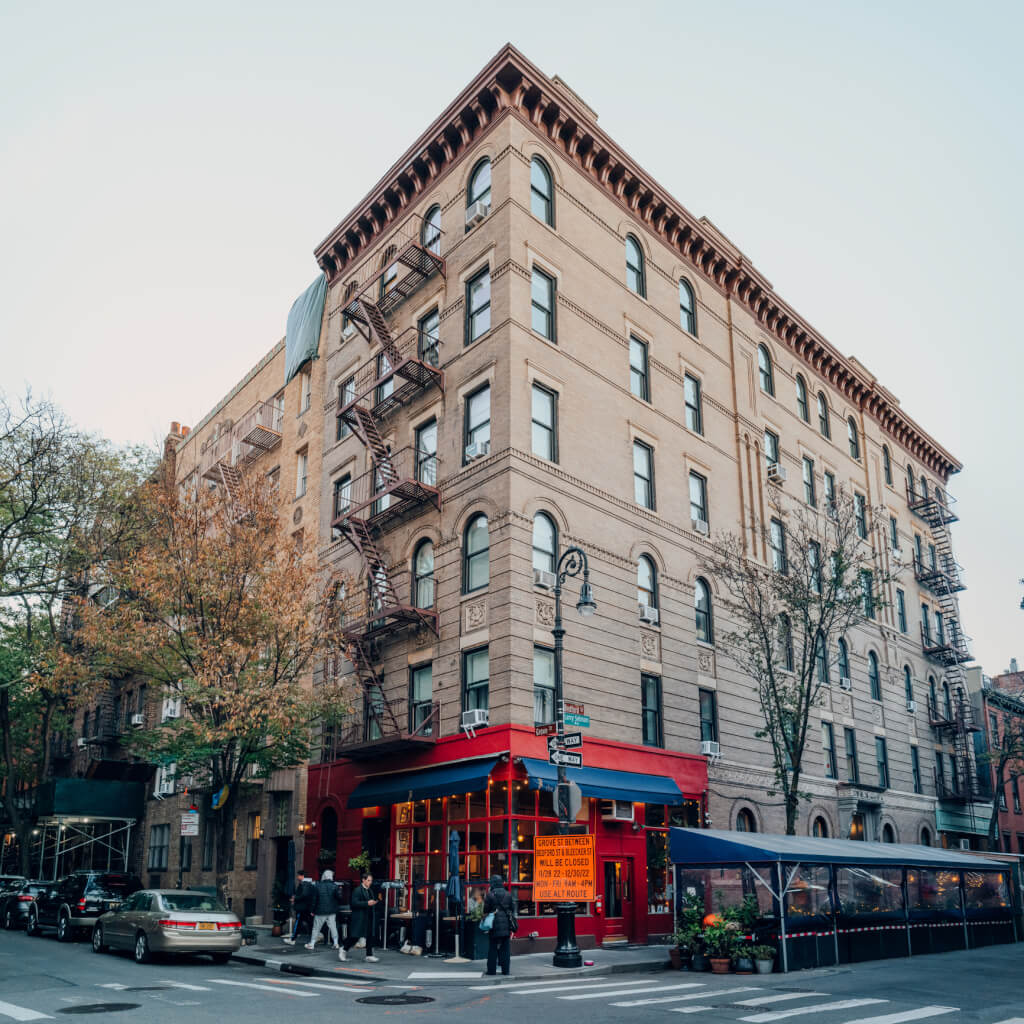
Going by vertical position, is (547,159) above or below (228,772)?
above

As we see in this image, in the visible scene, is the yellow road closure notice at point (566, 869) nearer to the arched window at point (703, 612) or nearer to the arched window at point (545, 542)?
the arched window at point (545, 542)

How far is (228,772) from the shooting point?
80.3 ft

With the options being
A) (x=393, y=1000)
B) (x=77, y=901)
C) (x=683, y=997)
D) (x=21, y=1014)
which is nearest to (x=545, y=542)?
(x=683, y=997)

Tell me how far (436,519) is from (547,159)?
11.3 m

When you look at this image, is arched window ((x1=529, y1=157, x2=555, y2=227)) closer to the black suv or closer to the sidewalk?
the sidewalk

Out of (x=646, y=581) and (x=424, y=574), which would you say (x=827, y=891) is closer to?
(x=646, y=581)

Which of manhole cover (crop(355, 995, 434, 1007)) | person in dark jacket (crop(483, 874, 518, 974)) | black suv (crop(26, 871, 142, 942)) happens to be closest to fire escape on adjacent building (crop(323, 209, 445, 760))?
black suv (crop(26, 871, 142, 942))

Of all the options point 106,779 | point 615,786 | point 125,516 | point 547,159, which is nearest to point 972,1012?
point 615,786

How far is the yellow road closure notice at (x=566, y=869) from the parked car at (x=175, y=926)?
624cm

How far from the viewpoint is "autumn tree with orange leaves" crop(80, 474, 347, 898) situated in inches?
945

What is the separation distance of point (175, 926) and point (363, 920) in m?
5.21

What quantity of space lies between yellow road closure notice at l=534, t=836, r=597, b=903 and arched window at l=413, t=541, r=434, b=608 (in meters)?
8.66

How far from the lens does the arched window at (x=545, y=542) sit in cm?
2523

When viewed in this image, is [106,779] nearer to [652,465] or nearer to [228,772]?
[228,772]
